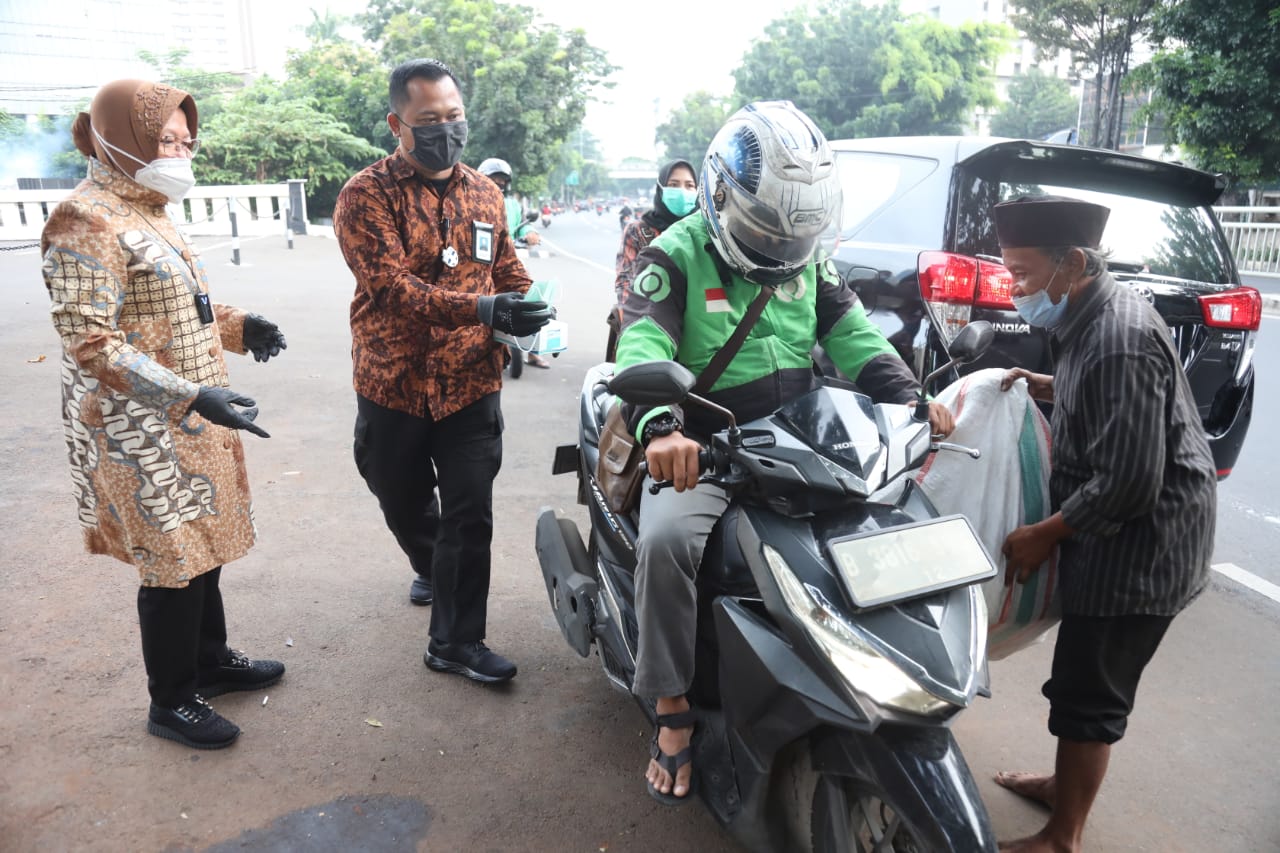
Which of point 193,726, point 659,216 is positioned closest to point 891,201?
point 659,216

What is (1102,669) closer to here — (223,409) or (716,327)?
(716,327)

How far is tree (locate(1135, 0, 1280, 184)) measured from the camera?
14.6m

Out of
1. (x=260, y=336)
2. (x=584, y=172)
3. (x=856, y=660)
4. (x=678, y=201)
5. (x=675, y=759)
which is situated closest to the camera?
(x=856, y=660)

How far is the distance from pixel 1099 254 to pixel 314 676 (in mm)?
2751

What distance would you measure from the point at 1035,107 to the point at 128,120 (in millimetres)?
59913

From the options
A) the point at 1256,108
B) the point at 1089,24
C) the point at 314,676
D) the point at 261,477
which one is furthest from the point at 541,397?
the point at 1089,24

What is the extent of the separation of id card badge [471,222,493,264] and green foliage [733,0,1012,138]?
39.4 meters

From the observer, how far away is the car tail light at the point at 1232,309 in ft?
12.7

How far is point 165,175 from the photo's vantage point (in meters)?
2.66

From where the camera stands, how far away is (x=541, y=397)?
7.66 m

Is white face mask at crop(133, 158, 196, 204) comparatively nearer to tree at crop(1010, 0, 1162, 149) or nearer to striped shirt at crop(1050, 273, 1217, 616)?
striped shirt at crop(1050, 273, 1217, 616)

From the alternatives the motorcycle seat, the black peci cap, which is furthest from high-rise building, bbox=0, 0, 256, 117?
the black peci cap

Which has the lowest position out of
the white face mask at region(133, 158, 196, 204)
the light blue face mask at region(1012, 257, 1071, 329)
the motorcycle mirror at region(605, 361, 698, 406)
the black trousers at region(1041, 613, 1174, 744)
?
the black trousers at region(1041, 613, 1174, 744)

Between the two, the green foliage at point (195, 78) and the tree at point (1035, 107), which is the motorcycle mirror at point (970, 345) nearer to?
the green foliage at point (195, 78)
